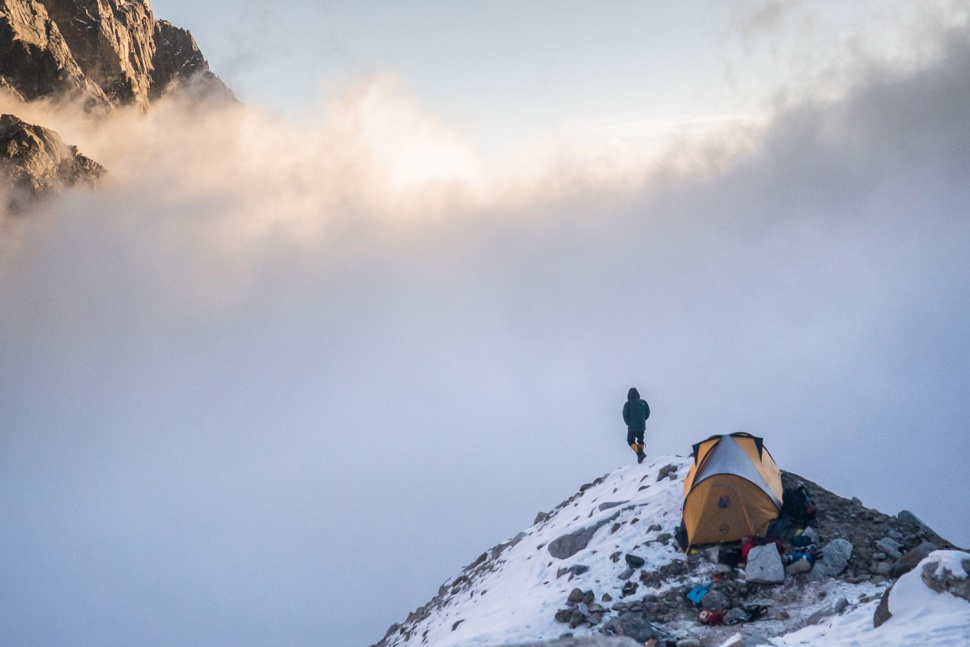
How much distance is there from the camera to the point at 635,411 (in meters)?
23.2

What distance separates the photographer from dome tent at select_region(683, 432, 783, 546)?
1591cm

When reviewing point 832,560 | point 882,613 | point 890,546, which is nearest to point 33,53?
point 832,560

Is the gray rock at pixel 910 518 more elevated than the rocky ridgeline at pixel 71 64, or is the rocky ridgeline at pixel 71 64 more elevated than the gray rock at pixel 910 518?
the rocky ridgeline at pixel 71 64

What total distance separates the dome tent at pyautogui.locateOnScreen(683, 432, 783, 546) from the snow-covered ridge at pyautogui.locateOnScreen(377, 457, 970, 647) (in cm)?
84

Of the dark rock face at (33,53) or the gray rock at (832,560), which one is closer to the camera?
the gray rock at (832,560)

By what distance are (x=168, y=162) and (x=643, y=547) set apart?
8449 inches

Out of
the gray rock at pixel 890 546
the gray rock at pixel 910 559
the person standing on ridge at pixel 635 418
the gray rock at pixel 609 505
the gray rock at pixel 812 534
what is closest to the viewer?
the gray rock at pixel 910 559

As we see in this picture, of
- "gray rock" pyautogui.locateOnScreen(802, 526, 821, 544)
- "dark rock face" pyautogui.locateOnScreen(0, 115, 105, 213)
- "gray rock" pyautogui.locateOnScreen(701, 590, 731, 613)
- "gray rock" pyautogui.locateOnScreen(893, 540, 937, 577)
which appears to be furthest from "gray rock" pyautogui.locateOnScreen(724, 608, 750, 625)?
"dark rock face" pyautogui.locateOnScreen(0, 115, 105, 213)

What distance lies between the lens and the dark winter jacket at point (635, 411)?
76.0 ft

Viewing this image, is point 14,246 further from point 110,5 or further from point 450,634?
point 450,634

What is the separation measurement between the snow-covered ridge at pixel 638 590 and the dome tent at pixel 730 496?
2.76ft

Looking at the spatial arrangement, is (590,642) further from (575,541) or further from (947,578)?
(575,541)

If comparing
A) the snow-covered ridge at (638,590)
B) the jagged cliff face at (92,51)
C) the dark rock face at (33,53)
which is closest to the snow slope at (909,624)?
the snow-covered ridge at (638,590)

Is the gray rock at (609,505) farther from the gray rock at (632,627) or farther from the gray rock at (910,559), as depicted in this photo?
the gray rock at (910,559)
